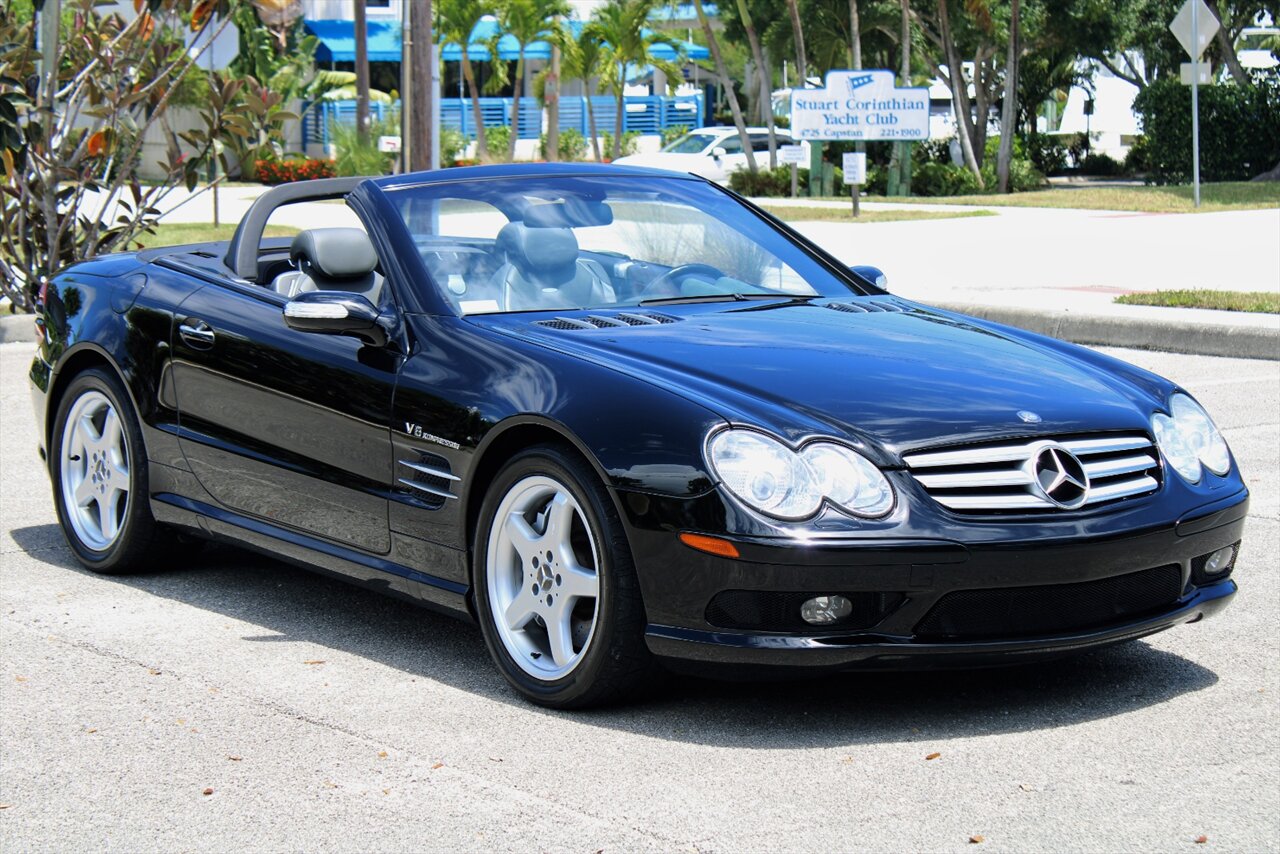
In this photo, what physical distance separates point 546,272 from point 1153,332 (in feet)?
27.2

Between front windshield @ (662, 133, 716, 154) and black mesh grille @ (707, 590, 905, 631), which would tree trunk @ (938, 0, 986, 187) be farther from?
black mesh grille @ (707, 590, 905, 631)

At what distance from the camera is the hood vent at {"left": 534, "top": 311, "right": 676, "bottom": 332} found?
5102mm

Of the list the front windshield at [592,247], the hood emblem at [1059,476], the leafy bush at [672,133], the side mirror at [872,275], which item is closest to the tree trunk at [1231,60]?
the leafy bush at [672,133]

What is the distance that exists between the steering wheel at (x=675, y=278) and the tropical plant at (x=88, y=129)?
7.98 meters

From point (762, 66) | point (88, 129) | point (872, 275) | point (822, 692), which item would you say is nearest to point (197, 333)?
point (872, 275)

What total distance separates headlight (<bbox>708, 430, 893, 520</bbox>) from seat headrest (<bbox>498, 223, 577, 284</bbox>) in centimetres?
141

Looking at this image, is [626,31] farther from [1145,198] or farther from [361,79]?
[1145,198]

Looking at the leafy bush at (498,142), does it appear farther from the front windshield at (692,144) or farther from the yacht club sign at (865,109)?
the yacht club sign at (865,109)

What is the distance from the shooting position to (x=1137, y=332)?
510 inches

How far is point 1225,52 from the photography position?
37781mm

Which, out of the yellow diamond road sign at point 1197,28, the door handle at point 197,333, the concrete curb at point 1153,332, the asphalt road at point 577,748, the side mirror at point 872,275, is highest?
the yellow diamond road sign at point 1197,28

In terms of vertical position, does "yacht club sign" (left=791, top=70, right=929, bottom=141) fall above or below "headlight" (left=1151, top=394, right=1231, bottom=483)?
above

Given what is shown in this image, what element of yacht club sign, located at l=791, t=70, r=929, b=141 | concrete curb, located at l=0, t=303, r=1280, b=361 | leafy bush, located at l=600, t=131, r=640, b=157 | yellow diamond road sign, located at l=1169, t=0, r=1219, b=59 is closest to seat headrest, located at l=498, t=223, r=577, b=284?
concrete curb, located at l=0, t=303, r=1280, b=361

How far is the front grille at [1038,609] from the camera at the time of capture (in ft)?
14.1
